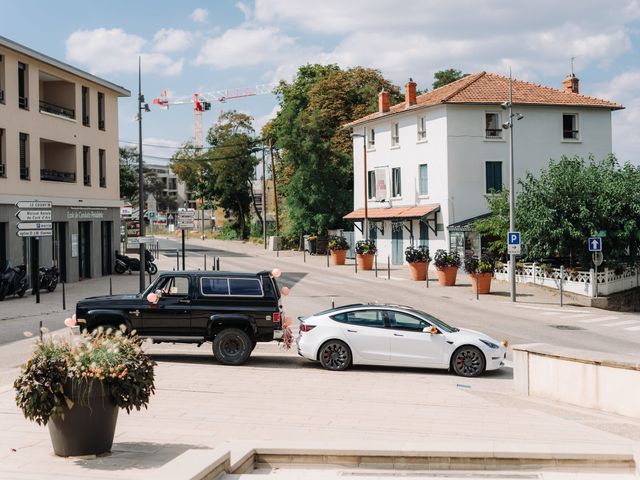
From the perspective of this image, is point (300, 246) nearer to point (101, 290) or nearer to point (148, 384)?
point (101, 290)

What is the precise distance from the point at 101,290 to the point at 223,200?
162 ft

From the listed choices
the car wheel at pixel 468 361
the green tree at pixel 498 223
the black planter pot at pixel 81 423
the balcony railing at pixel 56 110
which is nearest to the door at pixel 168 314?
the car wheel at pixel 468 361

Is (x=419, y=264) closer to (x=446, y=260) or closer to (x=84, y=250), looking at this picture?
(x=446, y=260)

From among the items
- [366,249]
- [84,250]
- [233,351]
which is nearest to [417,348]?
[233,351]

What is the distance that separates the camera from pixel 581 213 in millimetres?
32938

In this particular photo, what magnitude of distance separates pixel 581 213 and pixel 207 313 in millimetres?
21437

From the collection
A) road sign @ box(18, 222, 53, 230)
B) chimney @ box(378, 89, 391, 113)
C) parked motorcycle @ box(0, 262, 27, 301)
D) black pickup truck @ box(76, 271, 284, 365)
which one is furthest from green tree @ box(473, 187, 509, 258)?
black pickup truck @ box(76, 271, 284, 365)

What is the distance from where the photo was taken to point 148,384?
8.46 meters

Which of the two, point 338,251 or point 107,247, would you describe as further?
point 338,251

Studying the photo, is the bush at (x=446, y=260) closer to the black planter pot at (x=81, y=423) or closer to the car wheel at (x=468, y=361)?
the car wheel at (x=468, y=361)

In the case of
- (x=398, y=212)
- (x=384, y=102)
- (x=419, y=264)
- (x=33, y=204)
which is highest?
(x=384, y=102)

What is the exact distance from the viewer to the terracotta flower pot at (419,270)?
3753cm

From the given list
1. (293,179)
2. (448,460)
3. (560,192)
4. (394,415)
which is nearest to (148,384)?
(448,460)

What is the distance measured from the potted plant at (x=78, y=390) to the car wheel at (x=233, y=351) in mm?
8173
